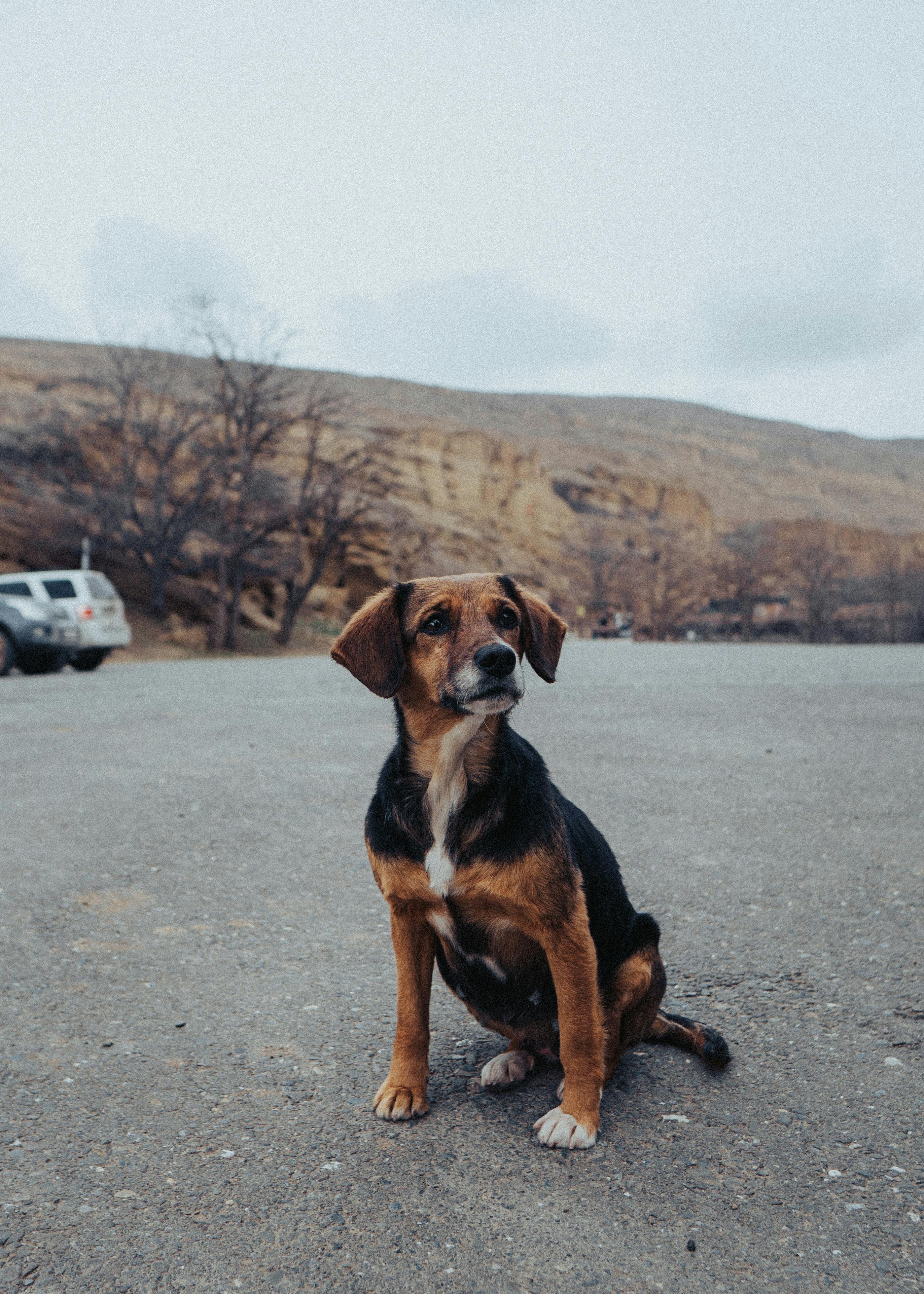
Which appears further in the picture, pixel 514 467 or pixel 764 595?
pixel 514 467

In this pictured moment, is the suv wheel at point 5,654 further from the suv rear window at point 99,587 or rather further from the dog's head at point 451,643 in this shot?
the dog's head at point 451,643

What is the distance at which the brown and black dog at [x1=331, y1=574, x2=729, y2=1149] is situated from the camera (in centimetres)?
263

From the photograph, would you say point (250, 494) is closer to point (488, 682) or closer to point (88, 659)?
point (88, 659)

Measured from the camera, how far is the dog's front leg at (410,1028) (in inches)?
109

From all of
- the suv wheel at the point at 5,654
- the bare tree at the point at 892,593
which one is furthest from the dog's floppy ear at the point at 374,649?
the bare tree at the point at 892,593

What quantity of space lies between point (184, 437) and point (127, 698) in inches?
799

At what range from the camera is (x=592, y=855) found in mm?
2969

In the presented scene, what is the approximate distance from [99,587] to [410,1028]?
1955 centimetres

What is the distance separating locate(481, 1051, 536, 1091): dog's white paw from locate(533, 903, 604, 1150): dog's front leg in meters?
0.29

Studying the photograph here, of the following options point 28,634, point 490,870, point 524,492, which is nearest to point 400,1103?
point 490,870

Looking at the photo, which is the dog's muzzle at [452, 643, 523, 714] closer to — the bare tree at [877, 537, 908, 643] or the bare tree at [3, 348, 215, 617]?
the bare tree at [3, 348, 215, 617]

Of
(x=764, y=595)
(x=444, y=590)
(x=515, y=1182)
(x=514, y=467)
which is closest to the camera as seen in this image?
(x=515, y=1182)

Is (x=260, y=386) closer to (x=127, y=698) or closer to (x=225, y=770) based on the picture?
(x=127, y=698)

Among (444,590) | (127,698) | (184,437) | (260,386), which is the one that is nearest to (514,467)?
(260,386)
